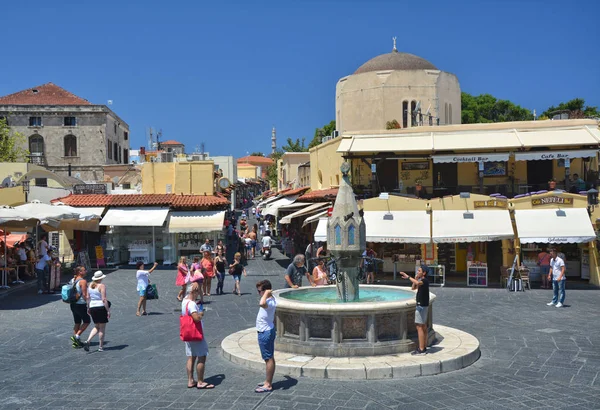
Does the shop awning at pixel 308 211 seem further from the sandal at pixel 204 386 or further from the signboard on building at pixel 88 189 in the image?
the sandal at pixel 204 386

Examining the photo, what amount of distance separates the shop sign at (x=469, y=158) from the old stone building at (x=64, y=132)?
120 feet

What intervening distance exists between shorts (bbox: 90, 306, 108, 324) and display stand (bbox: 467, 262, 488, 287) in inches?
544

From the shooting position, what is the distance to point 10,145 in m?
48.1

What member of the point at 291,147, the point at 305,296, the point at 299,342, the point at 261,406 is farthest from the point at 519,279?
the point at 291,147

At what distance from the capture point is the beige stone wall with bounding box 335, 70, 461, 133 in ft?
124

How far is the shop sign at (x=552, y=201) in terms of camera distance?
914 inches

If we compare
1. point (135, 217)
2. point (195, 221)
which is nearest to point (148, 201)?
point (135, 217)

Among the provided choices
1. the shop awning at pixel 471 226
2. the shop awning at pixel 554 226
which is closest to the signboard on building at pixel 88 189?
the shop awning at pixel 471 226

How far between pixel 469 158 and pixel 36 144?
134ft

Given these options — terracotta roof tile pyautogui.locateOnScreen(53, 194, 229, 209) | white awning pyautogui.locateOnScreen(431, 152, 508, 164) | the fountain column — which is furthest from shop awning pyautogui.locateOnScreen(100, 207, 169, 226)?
the fountain column

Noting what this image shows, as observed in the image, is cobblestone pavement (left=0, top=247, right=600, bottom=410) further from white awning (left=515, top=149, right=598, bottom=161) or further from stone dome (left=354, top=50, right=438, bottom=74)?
stone dome (left=354, top=50, right=438, bottom=74)

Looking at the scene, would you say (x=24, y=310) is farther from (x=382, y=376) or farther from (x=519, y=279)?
(x=519, y=279)

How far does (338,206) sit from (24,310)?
30.7 feet

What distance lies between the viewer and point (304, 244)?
108ft
